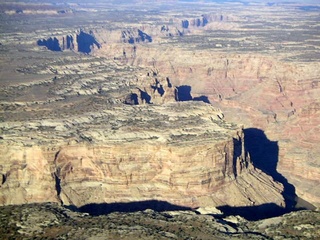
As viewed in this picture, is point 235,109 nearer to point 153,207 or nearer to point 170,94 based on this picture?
point 170,94

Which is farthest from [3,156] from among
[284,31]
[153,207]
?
[284,31]

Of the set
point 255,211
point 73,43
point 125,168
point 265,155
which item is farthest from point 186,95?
point 73,43

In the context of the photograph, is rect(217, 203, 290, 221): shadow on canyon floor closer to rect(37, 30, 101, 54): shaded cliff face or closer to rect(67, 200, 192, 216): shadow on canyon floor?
rect(67, 200, 192, 216): shadow on canyon floor

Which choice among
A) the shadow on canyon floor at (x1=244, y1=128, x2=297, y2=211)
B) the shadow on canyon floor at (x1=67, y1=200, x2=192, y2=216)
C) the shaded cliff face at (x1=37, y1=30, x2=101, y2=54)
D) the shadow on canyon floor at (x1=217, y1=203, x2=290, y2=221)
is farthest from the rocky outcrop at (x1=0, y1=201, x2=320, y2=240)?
the shaded cliff face at (x1=37, y1=30, x2=101, y2=54)

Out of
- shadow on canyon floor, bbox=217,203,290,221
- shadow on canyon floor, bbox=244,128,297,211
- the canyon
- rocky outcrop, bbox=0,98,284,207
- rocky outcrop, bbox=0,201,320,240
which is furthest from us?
shadow on canyon floor, bbox=244,128,297,211

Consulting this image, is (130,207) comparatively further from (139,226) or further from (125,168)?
(139,226)
